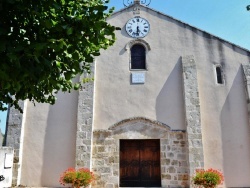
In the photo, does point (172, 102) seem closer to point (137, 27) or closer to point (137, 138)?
point (137, 138)

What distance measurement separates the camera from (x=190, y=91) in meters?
10.5

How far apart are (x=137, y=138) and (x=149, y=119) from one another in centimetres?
88

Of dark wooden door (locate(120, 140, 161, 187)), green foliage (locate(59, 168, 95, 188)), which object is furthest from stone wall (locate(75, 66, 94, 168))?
dark wooden door (locate(120, 140, 161, 187))

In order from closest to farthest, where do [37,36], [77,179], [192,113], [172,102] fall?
[37,36], [77,179], [192,113], [172,102]

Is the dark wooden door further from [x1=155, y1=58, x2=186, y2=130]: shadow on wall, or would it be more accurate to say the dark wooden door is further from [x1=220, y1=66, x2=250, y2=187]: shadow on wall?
[x1=220, y1=66, x2=250, y2=187]: shadow on wall

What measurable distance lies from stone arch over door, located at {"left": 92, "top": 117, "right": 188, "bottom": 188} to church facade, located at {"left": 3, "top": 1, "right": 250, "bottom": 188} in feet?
0.12

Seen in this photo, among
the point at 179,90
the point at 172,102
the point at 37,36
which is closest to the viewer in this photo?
the point at 37,36

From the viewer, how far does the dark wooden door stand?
32.8 feet

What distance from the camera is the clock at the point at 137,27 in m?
11.5

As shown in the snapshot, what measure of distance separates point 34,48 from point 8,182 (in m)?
8.29

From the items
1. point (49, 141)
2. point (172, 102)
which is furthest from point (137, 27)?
point (49, 141)

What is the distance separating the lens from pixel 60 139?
34.1 ft

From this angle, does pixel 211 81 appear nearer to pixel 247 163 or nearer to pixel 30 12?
pixel 247 163

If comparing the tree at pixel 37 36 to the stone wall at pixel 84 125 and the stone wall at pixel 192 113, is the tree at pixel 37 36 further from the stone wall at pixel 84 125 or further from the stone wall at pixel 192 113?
the stone wall at pixel 192 113
